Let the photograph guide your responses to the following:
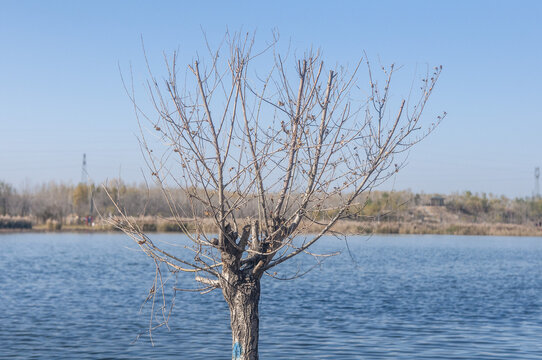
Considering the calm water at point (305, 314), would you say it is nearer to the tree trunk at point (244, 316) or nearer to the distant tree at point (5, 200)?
the tree trunk at point (244, 316)

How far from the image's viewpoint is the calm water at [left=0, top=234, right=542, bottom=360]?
38.0ft

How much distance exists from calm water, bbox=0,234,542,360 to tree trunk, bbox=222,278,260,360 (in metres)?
5.41

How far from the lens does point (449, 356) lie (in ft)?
36.8

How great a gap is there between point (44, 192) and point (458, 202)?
55679 millimetres

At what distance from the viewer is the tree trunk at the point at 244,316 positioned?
226 inches

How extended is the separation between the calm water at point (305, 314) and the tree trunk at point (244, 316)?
17.7 feet

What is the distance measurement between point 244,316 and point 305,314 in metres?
10.1

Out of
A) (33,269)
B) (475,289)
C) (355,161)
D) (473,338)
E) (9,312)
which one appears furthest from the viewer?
(33,269)

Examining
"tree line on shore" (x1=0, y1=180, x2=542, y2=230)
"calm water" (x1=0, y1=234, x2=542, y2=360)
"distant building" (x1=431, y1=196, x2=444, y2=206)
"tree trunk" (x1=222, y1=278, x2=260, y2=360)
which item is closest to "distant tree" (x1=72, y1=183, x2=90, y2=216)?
"tree line on shore" (x1=0, y1=180, x2=542, y2=230)

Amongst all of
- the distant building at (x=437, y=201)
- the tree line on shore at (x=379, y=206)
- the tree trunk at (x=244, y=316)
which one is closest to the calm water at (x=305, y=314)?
the tree trunk at (x=244, y=316)

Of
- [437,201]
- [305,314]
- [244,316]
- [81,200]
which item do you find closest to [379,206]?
[437,201]

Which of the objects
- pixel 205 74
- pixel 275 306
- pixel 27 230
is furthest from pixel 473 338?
pixel 27 230

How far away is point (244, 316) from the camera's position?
576 cm

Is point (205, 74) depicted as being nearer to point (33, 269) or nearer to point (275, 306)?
point (275, 306)
